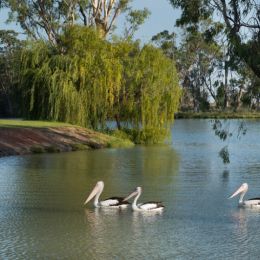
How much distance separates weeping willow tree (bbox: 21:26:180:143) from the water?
27.6 ft

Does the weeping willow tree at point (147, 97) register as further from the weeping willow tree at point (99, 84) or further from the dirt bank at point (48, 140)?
the dirt bank at point (48, 140)

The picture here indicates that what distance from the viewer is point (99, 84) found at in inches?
1374

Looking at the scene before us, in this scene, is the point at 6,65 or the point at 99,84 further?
the point at 6,65

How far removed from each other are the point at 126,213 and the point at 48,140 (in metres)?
17.7

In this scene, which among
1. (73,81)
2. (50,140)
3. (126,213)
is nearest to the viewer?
(126,213)

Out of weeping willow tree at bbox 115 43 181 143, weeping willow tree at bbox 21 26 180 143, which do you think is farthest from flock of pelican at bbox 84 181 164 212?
weeping willow tree at bbox 115 43 181 143

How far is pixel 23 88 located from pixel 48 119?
2.02m

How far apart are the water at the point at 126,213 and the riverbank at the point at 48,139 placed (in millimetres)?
3059

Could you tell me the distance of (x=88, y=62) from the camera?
1384 inches

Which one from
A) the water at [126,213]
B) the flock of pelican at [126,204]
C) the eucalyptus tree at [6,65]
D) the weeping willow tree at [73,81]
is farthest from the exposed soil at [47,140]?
the eucalyptus tree at [6,65]

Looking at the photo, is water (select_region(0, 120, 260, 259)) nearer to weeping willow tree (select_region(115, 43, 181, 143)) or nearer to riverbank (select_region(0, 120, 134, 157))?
riverbank (select_region(0, 120, 134, 157))

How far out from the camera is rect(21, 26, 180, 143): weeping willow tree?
114ft

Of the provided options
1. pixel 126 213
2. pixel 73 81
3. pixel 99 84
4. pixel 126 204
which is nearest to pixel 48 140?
pixel 73 81

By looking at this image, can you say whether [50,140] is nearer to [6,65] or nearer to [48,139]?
[48,139]
